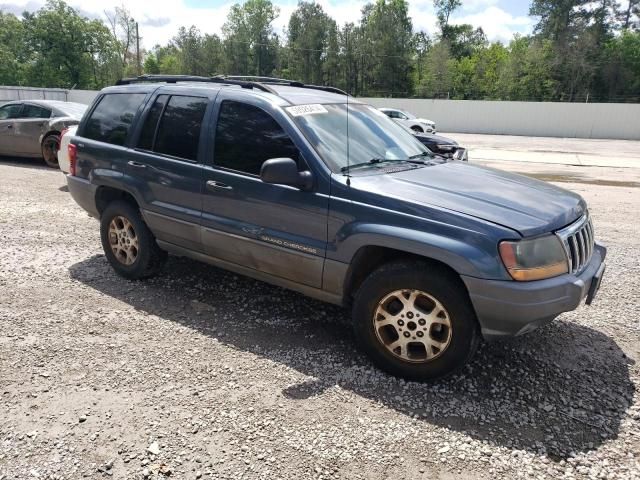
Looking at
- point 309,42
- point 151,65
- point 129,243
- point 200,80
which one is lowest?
point 129,243

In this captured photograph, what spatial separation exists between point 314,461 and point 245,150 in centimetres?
227

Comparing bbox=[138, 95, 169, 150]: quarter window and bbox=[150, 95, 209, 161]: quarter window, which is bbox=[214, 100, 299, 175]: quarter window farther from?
bbox=[138, 95, 169, 150]: quarter window

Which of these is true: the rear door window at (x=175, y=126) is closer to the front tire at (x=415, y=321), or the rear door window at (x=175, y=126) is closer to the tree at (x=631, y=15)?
the front tire at (x=415, y=321)

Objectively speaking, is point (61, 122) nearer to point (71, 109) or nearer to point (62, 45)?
point (71, 109)

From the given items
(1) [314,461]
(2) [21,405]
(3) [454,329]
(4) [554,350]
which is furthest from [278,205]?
(4) [554,350]

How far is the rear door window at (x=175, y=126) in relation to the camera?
4180mm

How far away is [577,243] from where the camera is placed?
319cm

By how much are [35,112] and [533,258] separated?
11329 millimetres

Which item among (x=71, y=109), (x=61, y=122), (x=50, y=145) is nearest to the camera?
(x=61, y=122)

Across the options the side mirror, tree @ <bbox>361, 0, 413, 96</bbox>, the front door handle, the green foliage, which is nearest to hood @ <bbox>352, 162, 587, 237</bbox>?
the side mirror

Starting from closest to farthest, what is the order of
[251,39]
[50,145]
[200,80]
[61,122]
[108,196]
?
[200,80]
[108,196]
[61,122]
[50,145]
[251,39]

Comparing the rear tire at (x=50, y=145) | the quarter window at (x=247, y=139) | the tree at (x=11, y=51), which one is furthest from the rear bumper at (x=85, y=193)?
the tree at (x=11, y=51)

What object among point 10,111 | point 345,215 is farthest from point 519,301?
point 10,111

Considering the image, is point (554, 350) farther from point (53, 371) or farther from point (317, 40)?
point (317, 40)
